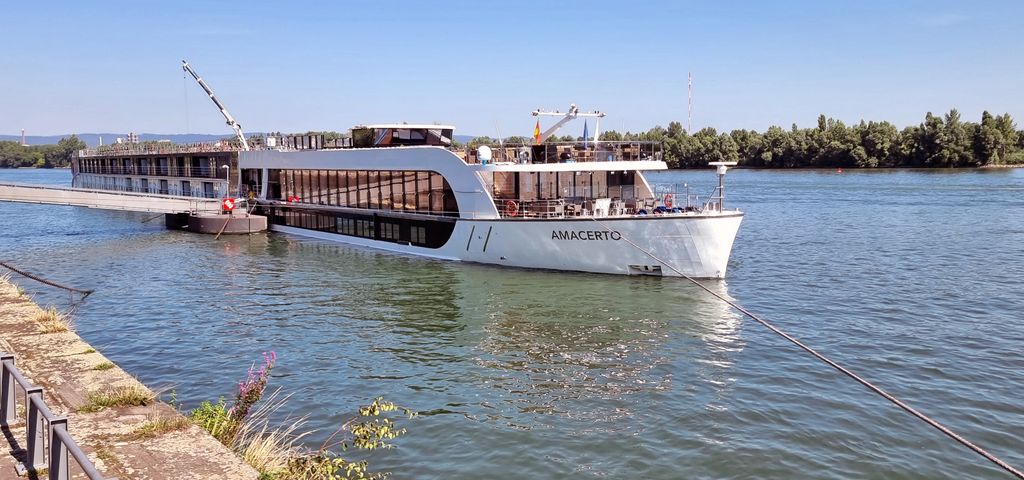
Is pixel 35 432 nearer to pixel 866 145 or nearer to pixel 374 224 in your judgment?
pixel 374 224

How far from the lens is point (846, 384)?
14.6m

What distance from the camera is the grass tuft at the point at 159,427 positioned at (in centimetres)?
789

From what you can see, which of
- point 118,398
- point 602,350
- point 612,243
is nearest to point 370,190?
point 612,243

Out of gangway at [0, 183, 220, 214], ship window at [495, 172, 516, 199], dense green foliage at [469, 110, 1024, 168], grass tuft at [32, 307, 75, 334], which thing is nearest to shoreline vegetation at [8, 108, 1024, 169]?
dense green foliage at [469, 110, 1024, 168]

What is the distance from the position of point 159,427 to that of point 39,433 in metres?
1.41

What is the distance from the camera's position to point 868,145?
4535 inches

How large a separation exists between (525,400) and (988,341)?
1148cm

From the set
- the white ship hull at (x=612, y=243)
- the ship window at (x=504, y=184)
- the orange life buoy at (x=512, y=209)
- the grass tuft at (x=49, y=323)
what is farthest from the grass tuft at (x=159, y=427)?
the ship window at (x=504, y=184)

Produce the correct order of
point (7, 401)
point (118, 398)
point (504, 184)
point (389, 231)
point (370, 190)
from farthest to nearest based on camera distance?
point (370, 190) → point (389, 231) → point (504, 184) → point (118, 398) → point (7, 401)

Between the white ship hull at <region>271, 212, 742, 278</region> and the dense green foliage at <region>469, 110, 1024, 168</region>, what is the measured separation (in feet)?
223

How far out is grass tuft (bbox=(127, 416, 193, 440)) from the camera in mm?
7891

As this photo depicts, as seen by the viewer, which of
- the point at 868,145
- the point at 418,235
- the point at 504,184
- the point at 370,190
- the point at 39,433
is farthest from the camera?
the point at 868,145

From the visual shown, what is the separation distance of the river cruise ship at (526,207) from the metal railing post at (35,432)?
761 inches

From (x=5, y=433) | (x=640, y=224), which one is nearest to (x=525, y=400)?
(x=5, y=433)
